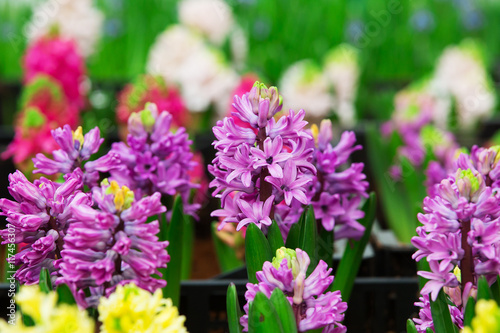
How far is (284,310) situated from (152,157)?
1.34 feet

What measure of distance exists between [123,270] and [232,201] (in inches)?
7.3

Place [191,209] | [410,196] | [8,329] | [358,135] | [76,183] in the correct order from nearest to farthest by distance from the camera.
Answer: [8,329] → [76,183] → [191,209] → [410,196] → [358,135]

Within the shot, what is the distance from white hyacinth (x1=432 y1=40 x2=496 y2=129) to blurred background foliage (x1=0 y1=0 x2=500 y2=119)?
1015 mm

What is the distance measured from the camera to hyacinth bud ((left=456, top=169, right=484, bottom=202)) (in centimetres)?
76

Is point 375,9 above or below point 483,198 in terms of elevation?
above

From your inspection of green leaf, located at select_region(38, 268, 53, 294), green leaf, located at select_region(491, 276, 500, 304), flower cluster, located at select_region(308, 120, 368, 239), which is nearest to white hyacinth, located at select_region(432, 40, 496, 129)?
flower cluster, located at select_region(308, 120, 368, 239)

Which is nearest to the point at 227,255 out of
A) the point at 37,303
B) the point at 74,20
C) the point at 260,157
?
the point at 260,157

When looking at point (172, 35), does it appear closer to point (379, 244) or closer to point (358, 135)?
point (358, 135)

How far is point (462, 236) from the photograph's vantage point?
77cm

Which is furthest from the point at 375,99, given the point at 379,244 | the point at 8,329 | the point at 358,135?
the point at 8,329

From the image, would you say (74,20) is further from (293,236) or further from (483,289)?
(483,289)

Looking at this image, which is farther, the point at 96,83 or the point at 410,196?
the point at 96,83

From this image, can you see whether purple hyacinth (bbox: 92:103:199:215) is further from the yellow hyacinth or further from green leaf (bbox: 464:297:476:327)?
the yellow hyacinth

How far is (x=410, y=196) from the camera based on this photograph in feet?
5.98
